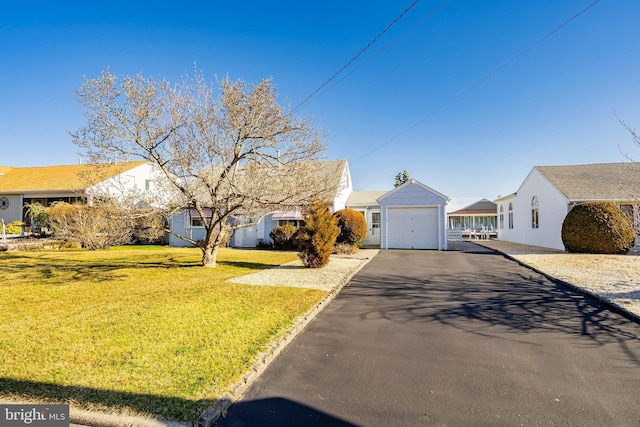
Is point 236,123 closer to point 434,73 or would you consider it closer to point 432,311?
point 432,311

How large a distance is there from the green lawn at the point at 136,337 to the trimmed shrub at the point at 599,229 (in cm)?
1649

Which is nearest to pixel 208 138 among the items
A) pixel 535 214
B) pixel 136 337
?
pixel 136 337

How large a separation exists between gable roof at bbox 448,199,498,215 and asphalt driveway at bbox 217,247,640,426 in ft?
105

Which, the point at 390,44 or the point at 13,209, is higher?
the point at 390,44

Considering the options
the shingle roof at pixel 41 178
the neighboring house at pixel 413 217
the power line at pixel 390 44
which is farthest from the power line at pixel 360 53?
the shingle roof at pixel 41 178

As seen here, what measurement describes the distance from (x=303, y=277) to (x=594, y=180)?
2101cm

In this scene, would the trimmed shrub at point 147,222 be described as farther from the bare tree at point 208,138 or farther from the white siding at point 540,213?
the white siding at point 540,213

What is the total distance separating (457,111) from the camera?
16.9 m

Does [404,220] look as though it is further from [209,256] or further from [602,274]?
[209,256]

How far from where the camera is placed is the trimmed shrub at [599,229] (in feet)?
52.9

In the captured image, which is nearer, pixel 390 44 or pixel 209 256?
pixel 390 44

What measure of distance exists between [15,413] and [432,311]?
638 centimetres

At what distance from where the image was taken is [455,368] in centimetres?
397

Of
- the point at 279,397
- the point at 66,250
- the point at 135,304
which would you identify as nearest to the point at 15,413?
the point at 279,397
